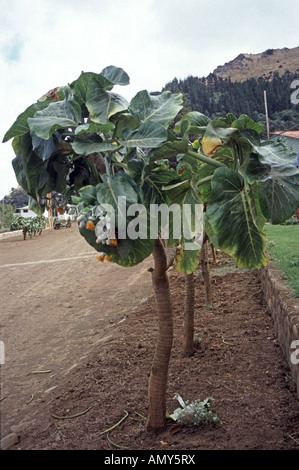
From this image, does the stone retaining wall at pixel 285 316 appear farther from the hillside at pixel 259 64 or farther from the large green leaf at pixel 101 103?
the hillside at pixel 259 64

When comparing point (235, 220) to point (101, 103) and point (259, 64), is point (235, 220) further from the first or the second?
point (259, 64)

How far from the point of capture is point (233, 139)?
5.83 feet

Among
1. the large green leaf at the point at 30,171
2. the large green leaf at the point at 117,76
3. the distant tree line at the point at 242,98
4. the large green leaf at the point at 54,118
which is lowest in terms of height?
the large green leaf at the point at 30,171

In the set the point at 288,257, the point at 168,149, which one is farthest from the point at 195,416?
the point at 288,257

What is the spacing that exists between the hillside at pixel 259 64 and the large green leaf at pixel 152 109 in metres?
69.6

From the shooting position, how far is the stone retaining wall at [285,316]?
2822 mm

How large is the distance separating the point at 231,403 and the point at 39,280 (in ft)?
23.0

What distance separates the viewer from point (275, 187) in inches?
65.1

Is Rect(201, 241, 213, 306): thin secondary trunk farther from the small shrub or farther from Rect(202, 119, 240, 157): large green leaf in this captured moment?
Rect(202, 119, 240, 157): large green leaf

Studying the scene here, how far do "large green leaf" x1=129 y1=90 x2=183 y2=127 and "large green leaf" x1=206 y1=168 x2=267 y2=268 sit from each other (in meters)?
0.29

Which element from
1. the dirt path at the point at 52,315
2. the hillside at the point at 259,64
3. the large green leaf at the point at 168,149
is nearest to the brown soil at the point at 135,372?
the dirt path at the point at 52,315

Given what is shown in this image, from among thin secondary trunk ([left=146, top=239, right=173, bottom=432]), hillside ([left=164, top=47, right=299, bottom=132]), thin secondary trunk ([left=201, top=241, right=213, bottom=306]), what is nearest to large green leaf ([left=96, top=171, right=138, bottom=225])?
thin secondary trunk ([left=146, top=239, right=173, bottom=432])

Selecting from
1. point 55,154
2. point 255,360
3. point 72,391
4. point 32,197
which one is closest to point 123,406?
point 72,391

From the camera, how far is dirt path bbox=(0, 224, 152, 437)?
3696 millimetres
